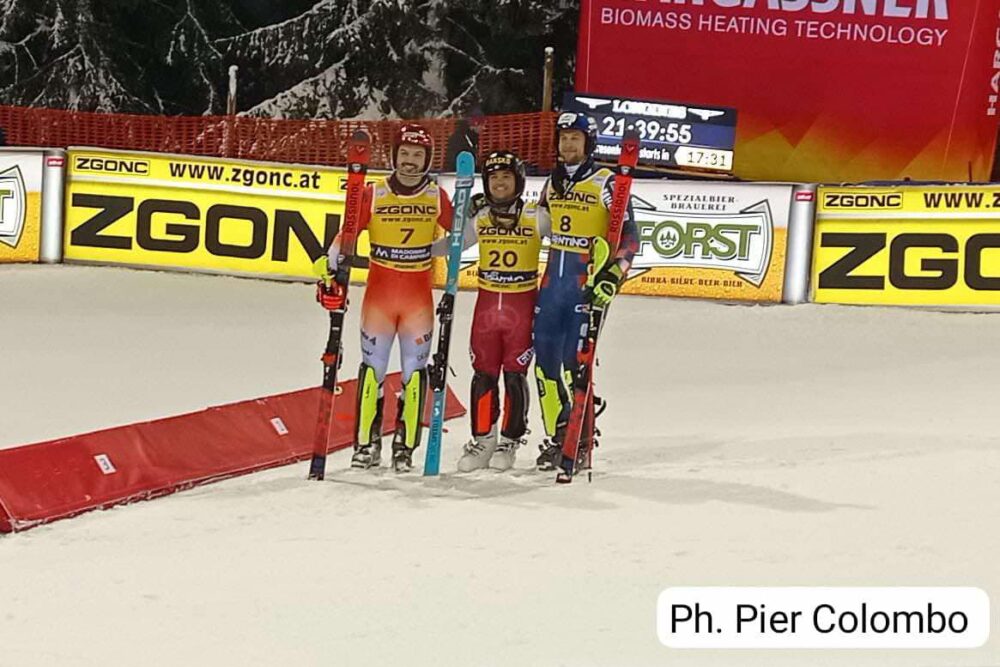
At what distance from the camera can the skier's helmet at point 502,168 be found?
8.34 metres

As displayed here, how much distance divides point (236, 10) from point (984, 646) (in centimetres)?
2795

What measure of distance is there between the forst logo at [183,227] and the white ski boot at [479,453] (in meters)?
7.64

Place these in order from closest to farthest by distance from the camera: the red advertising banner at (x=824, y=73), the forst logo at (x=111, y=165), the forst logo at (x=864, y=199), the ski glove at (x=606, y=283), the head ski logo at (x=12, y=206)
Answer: the ski glove at (x=606, y=283)
the forst logo at (x=864, y=199)
the head ski logo at (x=12, y=206)
the forst logo at (x=111, y=165)
the red advertising banner at (x=824, y=73)

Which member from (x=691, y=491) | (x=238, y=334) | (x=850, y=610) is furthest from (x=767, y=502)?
(x=238, y=334)

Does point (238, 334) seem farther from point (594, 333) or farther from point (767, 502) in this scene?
point (767, 502)

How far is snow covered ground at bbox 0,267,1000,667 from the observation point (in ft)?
17.7

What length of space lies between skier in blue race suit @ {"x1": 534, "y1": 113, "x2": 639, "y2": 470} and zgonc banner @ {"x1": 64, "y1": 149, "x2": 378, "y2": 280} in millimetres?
7687

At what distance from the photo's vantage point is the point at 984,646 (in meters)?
5.14

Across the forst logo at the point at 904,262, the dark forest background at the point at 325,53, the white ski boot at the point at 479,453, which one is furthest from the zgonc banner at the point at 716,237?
the dark forest background at the point at 325,53

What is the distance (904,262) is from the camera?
48.5ft

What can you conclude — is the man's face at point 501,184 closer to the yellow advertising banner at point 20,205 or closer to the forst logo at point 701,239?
the forst logo at point 701,239

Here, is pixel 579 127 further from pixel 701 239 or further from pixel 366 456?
pixel 701 239

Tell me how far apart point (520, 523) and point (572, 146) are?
2.22 metres
